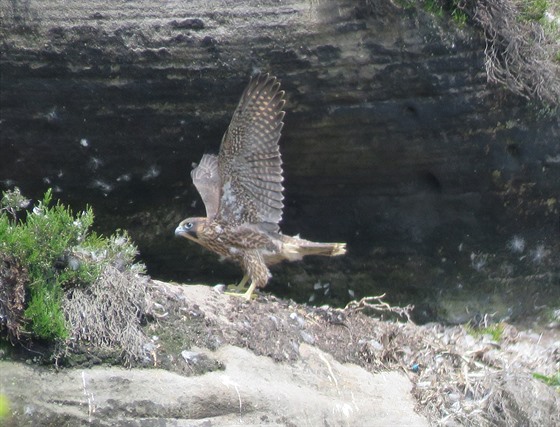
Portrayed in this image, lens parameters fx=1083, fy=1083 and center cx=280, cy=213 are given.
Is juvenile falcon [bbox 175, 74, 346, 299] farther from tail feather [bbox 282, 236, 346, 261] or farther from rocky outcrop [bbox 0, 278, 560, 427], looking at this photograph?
rocky outcrop [bbox 0, 278, 560, 427]

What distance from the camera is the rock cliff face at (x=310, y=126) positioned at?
22.9ft

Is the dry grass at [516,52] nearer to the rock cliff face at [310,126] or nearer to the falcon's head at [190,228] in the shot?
the rock cliff face at [310,126]

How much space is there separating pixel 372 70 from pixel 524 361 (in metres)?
2.24

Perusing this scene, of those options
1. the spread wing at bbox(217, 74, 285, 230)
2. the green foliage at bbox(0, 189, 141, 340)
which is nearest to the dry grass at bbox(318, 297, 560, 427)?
the spread wing at bbox(217, 74, 285, 230)

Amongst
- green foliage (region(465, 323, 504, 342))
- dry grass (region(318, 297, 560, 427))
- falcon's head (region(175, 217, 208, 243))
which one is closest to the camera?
dry grass (region(318, 297, 560, 427))

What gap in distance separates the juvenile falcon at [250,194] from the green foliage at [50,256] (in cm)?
135

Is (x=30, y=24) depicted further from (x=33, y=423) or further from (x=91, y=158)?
(x=33, y=423)

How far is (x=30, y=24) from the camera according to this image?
691 cm

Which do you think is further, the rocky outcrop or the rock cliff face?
the rock cliff face

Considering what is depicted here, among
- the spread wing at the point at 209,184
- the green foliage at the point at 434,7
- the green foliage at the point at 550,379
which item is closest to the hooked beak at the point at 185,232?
the spread wing at the point at 209,184

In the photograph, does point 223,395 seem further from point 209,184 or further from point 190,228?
point 209,184

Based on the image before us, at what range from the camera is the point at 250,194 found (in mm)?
7031

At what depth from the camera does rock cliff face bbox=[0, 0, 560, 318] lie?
697 cm

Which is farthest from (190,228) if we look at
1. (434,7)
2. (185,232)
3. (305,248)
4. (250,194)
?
(434,7)
